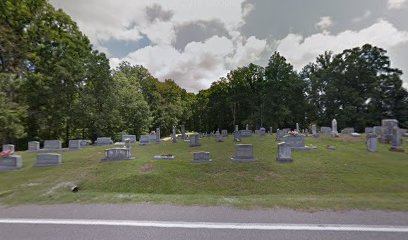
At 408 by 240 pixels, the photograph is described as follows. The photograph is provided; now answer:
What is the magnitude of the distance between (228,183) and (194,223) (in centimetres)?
444

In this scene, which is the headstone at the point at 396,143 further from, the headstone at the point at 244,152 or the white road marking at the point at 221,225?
the white road marking at the point at 221,225

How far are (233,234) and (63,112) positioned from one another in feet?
93.0

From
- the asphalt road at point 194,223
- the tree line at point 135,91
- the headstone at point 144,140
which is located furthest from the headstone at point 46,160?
the headstone at point 144,140

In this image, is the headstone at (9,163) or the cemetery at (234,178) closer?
the cemetery at (234,178)

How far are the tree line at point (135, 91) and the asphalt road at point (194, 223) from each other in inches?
563

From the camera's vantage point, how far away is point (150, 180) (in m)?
9.30

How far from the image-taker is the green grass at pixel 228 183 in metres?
6.47

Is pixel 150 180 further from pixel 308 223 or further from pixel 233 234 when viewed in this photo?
pixel 308 223

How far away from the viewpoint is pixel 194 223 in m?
4.86

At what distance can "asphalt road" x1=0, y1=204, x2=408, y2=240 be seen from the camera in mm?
4332

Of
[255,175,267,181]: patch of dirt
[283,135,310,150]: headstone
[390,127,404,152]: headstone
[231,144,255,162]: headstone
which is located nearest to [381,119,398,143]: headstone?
A: [390,127,404,152]: headstone

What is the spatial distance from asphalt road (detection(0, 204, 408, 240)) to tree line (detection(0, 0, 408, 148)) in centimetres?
1429

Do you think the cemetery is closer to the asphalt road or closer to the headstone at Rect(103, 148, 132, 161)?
the headstone at Rect(103, 148, 132, 161)

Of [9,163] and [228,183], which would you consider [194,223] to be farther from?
[9,163]
